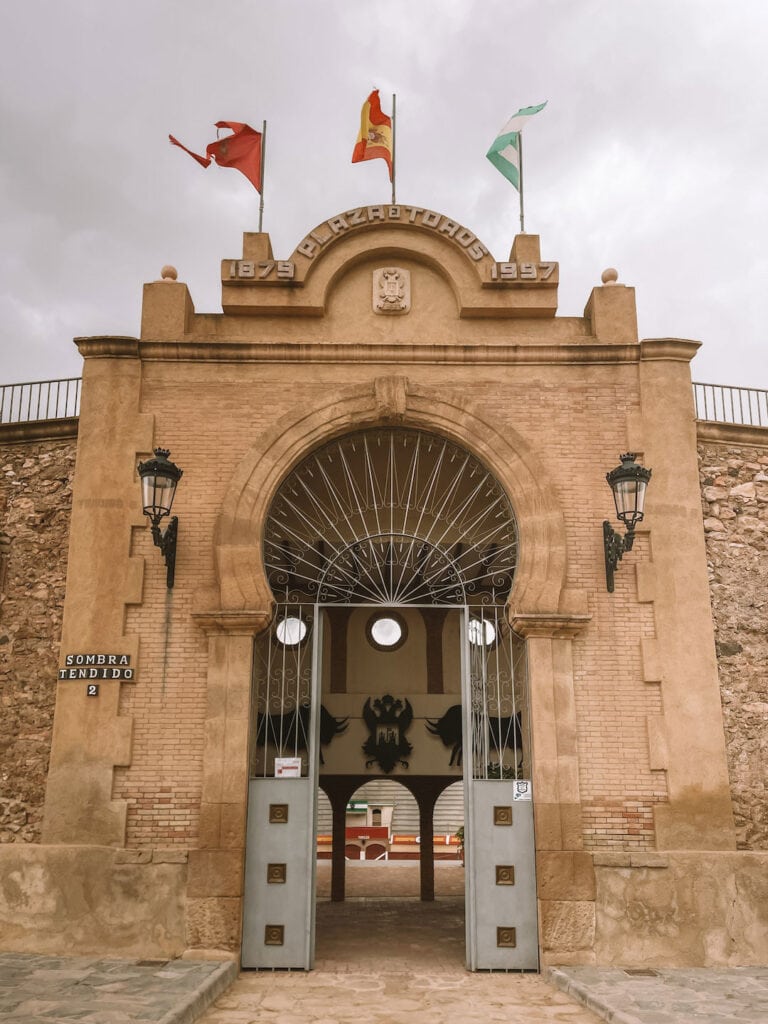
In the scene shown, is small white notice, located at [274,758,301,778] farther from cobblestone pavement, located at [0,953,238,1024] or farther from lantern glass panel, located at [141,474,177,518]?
lantern glass panel, located at [141,474,177,518]

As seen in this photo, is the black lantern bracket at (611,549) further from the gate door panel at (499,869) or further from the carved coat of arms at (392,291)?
the carved coat of arms at (392,291)

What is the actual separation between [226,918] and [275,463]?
4.54 metres

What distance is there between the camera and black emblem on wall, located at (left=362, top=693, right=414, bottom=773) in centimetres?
1605

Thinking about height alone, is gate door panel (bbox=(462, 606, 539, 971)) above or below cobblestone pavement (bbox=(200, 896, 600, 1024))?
above

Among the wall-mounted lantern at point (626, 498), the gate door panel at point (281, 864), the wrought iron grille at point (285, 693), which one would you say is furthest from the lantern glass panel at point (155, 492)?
the wall-mounted lantern at point (626, 498)

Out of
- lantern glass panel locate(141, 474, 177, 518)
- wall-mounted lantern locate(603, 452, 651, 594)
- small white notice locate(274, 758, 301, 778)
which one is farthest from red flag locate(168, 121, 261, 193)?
small white notice locate(274, 758, 301, 778)

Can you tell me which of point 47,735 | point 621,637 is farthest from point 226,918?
point 621,637

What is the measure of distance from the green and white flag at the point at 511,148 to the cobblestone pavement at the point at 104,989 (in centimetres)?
935

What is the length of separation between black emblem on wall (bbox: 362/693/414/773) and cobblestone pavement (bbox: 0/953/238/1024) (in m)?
7.72

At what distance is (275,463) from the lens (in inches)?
392

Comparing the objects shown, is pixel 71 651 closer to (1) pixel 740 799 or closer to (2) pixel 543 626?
(2) pixel 543 626

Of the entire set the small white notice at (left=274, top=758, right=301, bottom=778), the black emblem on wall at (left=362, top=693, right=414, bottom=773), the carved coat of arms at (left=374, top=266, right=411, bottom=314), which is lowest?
the small white notice at (left=274, top=758, right=301, bottom=778)

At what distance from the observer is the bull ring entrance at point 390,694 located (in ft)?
29.6

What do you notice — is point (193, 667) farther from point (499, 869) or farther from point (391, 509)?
point (499, 869)
